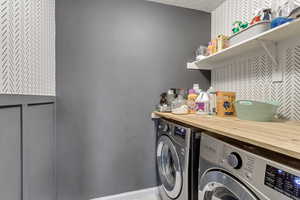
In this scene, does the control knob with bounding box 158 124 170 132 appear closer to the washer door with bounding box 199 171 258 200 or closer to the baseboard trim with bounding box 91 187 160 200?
the washer door with bounding box 199 171 258 200

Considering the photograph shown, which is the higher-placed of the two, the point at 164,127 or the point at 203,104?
the point at 203,104

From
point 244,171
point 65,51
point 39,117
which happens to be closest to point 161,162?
point 244,171

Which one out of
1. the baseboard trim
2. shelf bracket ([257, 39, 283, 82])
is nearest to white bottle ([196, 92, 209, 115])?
shelf bracket ([257, 39, 283, 82])

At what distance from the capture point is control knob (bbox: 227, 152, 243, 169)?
641 mm

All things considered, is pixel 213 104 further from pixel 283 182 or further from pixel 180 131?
pixel 283 182

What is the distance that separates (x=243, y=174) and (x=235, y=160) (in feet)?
0.19

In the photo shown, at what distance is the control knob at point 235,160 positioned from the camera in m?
0.64

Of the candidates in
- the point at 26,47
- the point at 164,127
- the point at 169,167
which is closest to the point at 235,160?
the point at 164,127

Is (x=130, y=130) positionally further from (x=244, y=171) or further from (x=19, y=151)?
(x=244, y=171)

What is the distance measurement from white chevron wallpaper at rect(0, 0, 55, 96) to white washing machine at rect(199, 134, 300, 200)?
1092 mm

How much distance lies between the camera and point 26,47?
912 millimetres

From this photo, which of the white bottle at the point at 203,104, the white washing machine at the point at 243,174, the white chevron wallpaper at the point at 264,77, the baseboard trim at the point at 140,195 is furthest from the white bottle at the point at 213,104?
the baseboard trim at the point at 140,195

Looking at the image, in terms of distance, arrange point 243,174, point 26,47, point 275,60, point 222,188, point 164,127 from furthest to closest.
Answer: point 164,127, point 275,60, point 26,47, point 222,188, point 243,174

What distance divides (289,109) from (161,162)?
120 centimetres
